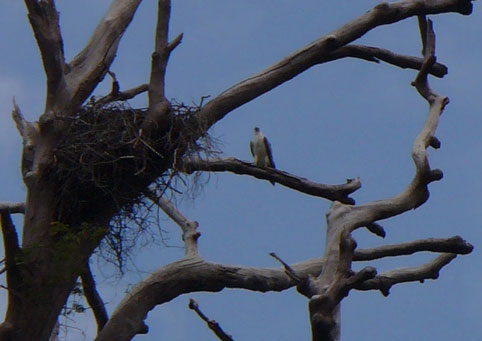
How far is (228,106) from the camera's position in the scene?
819 cm

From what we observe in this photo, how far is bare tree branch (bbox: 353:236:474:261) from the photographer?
8180mm

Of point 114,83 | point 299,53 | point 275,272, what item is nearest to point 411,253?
point 275,272

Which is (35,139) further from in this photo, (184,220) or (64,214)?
(184,220)

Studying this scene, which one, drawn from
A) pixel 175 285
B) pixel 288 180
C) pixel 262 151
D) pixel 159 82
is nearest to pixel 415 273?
pixel 288 180

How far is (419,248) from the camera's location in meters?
8.33

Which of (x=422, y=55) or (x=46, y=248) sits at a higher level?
(x=422, y=55)

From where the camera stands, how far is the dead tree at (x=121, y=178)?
7.25 metres

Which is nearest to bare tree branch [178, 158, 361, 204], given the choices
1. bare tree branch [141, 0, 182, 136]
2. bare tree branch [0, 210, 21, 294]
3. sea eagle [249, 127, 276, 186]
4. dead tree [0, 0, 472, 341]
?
dead tree [0, 0, 472, 341]

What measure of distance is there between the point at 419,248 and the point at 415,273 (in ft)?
1.54

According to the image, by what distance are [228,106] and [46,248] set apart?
1720 millimetres

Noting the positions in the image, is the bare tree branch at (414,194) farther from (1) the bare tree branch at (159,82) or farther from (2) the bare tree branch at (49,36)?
(2) the bare tree branch at (49,36)

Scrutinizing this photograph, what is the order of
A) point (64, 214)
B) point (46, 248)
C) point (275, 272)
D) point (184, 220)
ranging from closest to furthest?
point (46, 248) < point (64, 214) < point (275, 272) < point (184, 220)

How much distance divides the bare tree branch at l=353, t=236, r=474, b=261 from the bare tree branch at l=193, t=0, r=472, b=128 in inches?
56.2

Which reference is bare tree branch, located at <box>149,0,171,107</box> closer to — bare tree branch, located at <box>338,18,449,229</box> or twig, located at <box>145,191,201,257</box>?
twig, located at <box>145,191,201,257</box>
